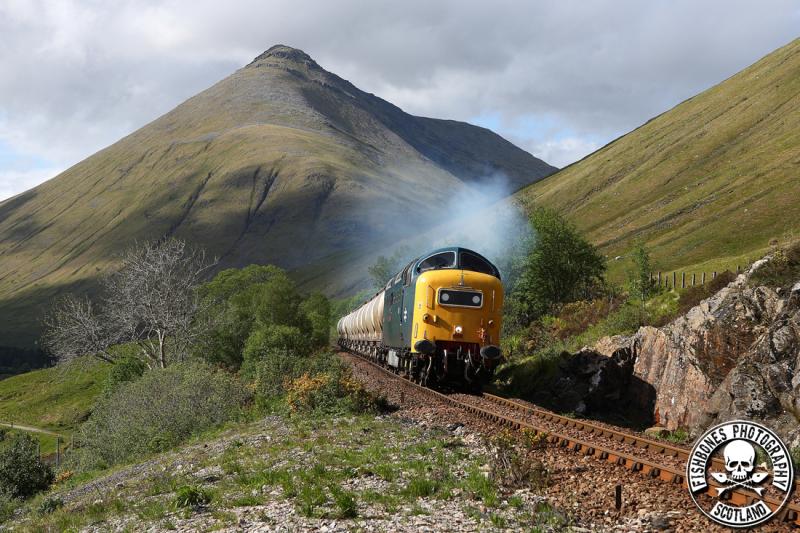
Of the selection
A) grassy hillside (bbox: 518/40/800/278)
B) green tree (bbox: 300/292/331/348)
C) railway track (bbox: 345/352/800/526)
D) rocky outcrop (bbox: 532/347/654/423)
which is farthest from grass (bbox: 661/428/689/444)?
green tree (bbox: 300/292/331/348)

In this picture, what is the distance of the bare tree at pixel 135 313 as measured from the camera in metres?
45.6

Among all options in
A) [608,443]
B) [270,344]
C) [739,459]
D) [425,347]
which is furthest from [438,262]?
[270,344]

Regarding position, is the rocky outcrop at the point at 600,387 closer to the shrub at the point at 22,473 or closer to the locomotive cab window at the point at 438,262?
the locomotive cab window at the point at 438,262

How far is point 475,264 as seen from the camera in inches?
1059

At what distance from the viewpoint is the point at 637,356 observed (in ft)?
80.0

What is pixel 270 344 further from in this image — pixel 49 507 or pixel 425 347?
pixel 49 507

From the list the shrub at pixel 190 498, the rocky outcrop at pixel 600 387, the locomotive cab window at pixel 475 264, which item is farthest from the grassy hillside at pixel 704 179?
the shrub at pixel 190 498

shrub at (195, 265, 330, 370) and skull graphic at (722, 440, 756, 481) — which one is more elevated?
shrub at (195, 265, 330, 370)

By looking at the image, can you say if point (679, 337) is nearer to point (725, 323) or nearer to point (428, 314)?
point (725, 323)

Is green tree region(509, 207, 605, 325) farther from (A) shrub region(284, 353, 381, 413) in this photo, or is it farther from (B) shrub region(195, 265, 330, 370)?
(A) shrub region(284, 353, 381, 413)

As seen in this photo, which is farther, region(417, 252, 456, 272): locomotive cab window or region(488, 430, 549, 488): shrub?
region(417, 252, 456, 272): locomotive cab window

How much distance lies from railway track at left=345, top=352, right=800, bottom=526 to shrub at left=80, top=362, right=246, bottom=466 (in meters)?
12.9

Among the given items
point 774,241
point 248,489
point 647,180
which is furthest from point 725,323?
point 647,180

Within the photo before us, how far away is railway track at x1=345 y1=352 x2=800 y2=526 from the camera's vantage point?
1005 centimetres
